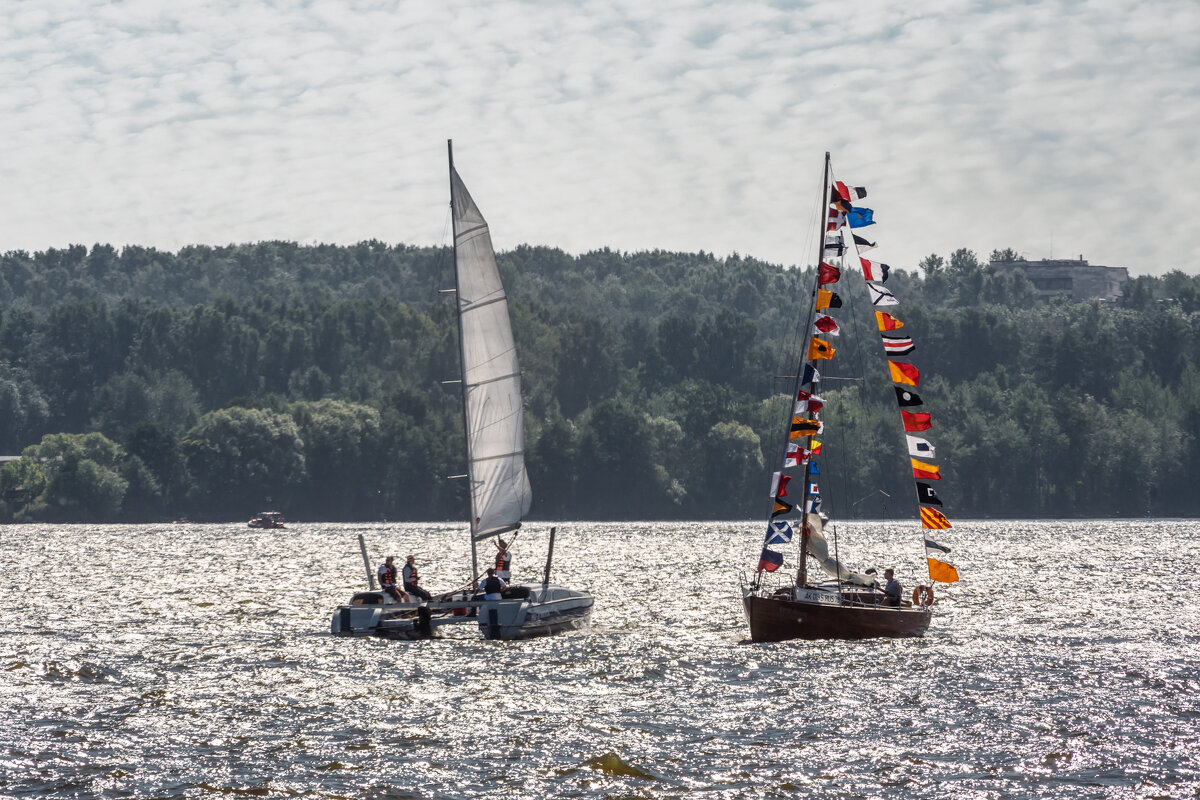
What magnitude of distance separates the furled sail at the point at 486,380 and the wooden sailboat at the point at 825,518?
9327mm

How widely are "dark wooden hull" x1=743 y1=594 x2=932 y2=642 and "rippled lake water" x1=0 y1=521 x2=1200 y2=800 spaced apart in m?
0.79

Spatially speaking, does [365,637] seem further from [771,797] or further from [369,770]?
[771,797]

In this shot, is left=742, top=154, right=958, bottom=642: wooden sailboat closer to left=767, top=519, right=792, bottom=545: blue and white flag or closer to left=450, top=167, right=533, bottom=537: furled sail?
left=767, top=519, right=792, bottom=545: blue and white flag

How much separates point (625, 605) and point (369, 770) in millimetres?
37095

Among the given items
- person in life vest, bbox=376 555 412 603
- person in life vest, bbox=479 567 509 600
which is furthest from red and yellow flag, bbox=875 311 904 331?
person in life vest, bbox=376 555 412 603

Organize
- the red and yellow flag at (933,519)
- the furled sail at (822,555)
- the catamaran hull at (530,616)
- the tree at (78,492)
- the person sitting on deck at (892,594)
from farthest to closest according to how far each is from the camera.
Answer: the tree at (78,492), the furled sail at (822,555), the person sitting on deck at (892,594), the red and yellow flag at (933,519), the catamaran hull at (530,616)

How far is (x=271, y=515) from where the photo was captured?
171000 mm

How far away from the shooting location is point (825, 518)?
5372 centimetres

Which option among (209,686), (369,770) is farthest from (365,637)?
(369,770)

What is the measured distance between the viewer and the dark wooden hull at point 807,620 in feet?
162

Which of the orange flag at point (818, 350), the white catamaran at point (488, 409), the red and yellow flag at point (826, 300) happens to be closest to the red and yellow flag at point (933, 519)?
the orange flag at point (818, 350)

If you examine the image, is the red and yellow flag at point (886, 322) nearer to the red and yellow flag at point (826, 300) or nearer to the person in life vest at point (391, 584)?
the red and yellow flag at point (826, 300)

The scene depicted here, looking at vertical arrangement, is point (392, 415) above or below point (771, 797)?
above

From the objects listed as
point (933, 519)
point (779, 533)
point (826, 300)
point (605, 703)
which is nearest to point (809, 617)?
point (779, 533)
